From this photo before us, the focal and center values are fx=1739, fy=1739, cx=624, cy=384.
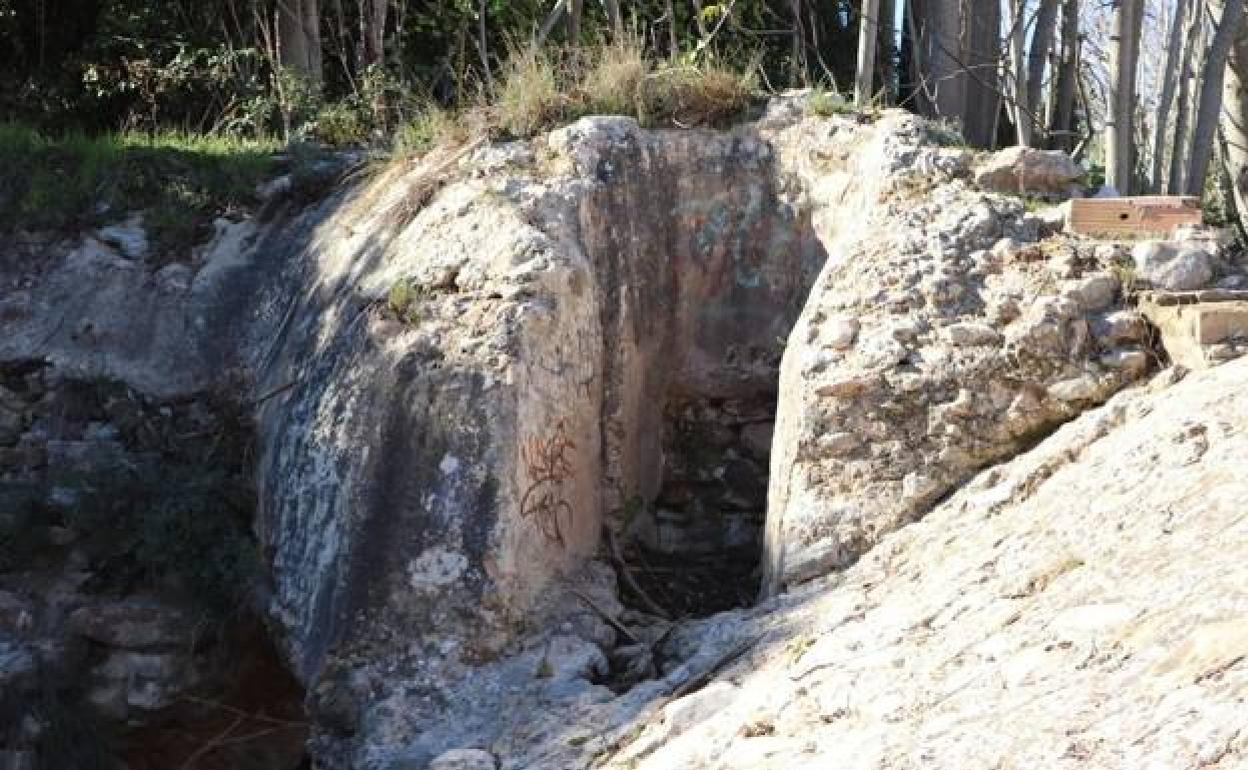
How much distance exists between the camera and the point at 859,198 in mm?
6871

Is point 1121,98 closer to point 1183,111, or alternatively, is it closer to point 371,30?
point 1183,111

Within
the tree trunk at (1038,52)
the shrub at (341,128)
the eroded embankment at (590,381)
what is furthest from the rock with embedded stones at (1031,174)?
the shrub at (341,128)

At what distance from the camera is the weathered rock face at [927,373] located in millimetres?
5762

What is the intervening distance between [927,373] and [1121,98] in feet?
10.7

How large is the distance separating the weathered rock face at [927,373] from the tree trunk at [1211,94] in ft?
11.3

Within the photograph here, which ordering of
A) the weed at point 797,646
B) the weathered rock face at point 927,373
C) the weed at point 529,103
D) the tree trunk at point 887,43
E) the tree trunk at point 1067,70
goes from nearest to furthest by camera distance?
the weed at point 797,646 < the weathered rock face at point 927,373 < the weed at point 529,103 < the tree trunk at point 1067,70 < the tree trunk at point 887,43

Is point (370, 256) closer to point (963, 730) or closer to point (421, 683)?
point (421, 683)

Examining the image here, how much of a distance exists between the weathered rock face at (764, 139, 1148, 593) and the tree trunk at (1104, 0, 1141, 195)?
7.85 ft

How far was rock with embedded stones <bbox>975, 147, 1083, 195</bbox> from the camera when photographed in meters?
6.59

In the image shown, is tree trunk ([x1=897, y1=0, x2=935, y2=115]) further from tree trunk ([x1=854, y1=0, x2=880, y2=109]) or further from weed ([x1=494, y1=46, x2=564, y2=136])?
weed ([x1=494, y1=46, x2=564, y2=136])

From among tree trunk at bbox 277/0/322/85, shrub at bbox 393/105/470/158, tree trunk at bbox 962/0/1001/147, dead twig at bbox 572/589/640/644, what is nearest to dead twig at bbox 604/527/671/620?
dead twig at bbox 572/589/640/644

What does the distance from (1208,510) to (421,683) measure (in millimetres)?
2703

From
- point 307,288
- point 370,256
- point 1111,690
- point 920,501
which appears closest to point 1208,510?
point 1111,690

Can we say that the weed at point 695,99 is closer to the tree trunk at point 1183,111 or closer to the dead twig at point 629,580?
the dead twig at point 629,580
